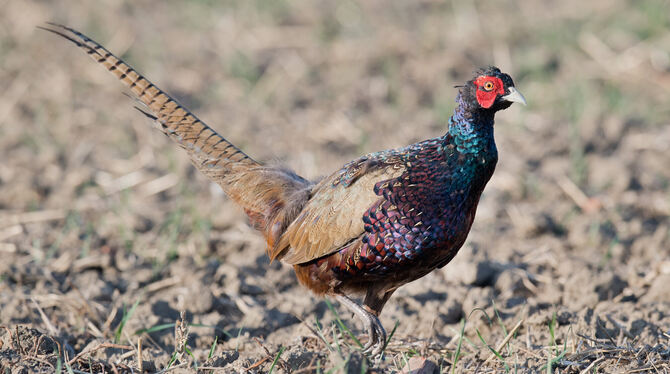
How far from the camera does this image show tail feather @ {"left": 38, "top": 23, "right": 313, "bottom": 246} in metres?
4.38

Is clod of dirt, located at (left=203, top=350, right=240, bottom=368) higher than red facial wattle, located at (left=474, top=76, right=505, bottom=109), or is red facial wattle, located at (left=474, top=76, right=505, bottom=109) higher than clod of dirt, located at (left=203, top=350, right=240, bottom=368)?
red facial wattle, located at (left=474, top=76, right=505, bottom=109)

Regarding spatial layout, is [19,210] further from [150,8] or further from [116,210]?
[150,8]

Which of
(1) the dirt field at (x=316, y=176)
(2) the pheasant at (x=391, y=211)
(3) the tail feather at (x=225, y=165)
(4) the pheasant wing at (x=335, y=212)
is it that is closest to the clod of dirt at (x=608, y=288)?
(1) the dirt field at (x=316, y=176)

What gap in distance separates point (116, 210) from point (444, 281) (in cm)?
253

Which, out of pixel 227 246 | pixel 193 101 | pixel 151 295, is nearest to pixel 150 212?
pixel 227 246

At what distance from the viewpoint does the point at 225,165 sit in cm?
461

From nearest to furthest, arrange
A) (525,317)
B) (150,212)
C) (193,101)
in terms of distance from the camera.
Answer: (525,317) → (150,212) → (193,101)

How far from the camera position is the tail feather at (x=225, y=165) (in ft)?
14.4

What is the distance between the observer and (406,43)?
350 inches

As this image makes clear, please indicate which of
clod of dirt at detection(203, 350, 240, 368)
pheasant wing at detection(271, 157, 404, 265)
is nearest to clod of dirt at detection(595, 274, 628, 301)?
pheasant wing at detection(271, 157, 404, 265)

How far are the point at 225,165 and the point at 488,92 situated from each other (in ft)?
5.41

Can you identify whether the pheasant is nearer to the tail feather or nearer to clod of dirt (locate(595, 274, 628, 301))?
the tail feather

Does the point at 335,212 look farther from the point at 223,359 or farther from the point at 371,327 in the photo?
the point at 223,359

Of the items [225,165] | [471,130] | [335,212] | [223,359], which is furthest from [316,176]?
[223,359]
